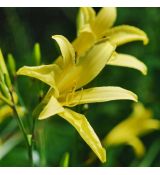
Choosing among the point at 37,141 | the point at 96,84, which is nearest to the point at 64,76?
the point at 37,141

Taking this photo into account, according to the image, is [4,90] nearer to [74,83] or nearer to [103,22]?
[74,83]

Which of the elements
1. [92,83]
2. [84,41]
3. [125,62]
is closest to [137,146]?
[92,83]

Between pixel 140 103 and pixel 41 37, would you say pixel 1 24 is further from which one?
pixel 140 103

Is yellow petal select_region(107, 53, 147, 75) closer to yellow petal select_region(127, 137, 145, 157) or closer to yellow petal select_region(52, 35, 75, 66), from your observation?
yellow petal select_region(52, 35, 75, 66)

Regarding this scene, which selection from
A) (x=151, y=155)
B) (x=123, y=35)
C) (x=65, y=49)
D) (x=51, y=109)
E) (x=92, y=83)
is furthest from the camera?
(x=92, y=83)

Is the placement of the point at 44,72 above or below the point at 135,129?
above

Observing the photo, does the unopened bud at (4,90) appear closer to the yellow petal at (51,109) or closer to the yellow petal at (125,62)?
the yellow petal at (51,109)
